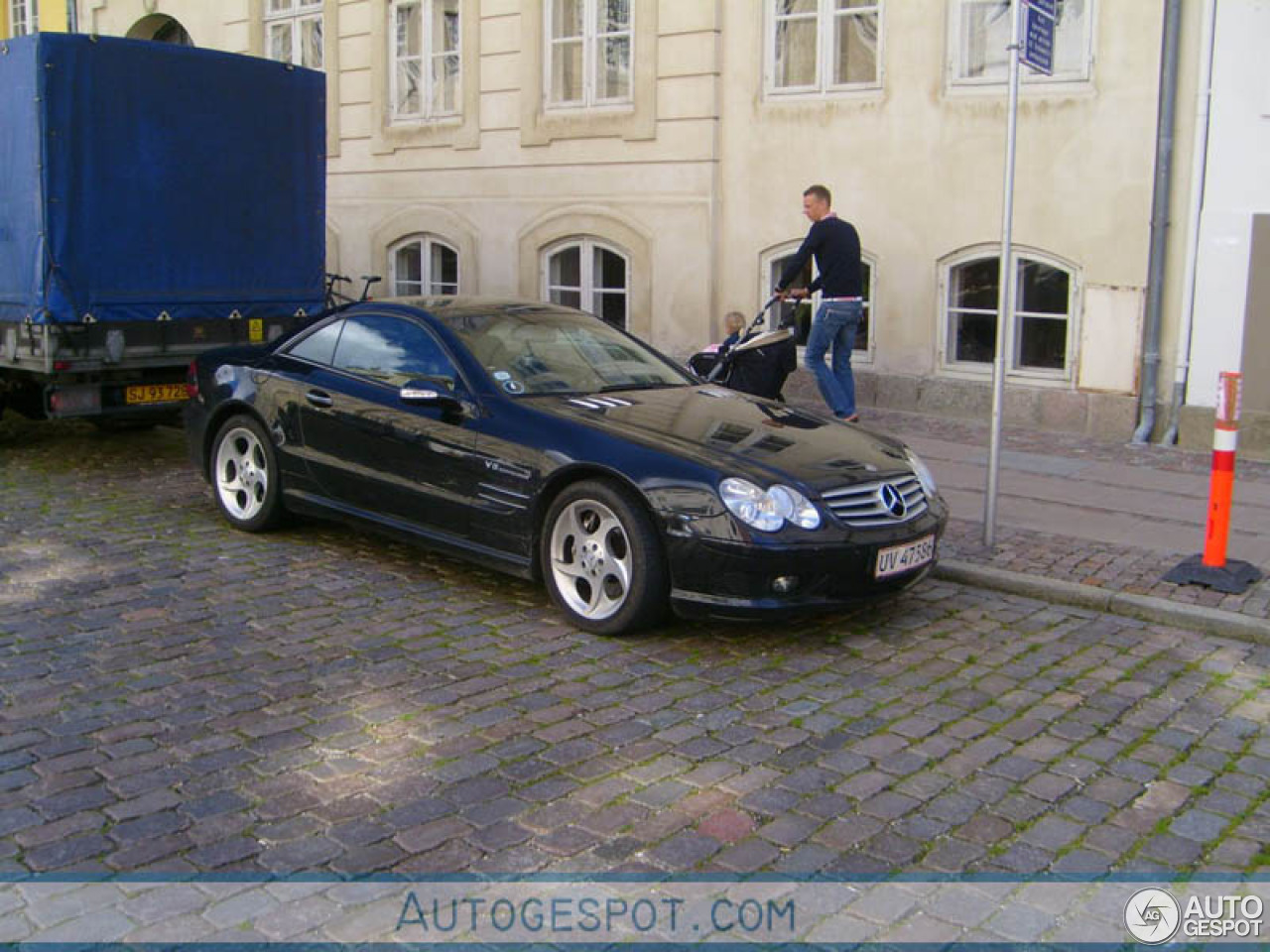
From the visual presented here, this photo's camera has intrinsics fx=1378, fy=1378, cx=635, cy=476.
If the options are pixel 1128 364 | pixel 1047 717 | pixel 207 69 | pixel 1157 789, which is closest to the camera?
pixel 1157 789

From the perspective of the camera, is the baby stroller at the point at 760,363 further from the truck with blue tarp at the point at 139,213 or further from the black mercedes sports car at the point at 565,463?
the truck with blue tarp at the point at 139,213

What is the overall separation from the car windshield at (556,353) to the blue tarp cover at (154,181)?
3.93 m

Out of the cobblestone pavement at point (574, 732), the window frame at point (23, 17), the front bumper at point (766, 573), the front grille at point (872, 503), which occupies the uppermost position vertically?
the window frame at point (23, 17)

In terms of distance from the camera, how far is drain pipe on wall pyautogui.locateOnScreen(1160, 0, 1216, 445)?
11.1 m

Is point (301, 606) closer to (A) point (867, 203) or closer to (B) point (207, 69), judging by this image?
(B) point (207, 69)

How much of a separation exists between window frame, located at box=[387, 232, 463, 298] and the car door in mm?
9099

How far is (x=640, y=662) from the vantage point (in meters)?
6.12

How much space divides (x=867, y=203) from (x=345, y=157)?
808 cm

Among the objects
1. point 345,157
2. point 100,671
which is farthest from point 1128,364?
point 345,157

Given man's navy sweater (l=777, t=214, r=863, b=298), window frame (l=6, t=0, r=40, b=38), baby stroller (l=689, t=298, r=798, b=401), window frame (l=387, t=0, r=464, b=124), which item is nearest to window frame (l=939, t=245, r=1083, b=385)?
man's navy sweater (l=777, t=214, r=863, b=298)

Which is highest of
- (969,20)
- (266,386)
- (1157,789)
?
(969,20)

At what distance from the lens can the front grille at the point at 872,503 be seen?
630cm

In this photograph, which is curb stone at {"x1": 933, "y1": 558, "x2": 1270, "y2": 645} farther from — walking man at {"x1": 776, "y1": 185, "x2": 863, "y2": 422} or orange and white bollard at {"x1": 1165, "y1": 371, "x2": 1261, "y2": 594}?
walking man at {"x1": 776, "y1": 185, "x2": 863, "y2": 422}

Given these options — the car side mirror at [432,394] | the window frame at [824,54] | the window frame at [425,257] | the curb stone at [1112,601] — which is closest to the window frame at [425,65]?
the window frame at [425,257]
